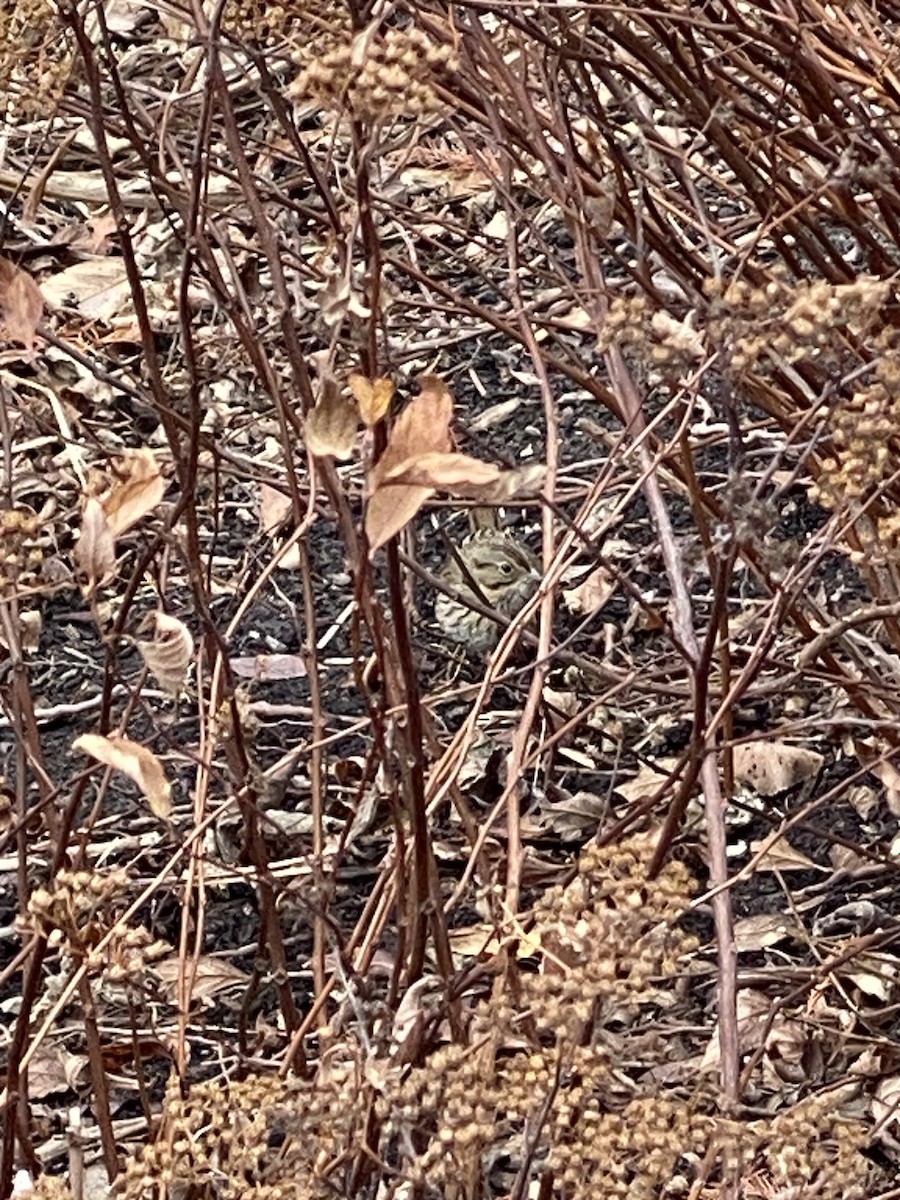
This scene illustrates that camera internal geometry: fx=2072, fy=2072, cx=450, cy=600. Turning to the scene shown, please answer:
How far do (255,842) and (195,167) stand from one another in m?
0.51

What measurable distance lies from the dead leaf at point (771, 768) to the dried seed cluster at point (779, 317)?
4.12 feet

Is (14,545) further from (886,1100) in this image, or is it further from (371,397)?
(886,1100)

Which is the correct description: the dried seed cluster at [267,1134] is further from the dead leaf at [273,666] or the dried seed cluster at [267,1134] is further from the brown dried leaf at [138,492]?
the dead leaf at [273,666]

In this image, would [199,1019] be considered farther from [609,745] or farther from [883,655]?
[883,655]

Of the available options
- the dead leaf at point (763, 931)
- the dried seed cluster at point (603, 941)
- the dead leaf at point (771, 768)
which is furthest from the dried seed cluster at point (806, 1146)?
the dead leaf at point (771, 768)

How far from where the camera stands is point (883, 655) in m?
2.04

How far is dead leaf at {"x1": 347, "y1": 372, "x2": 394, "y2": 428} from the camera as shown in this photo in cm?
114

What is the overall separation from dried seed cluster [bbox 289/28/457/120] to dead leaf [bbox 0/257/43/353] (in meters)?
0.50

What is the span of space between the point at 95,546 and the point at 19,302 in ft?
1.24

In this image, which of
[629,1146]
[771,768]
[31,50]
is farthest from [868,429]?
[771,768]

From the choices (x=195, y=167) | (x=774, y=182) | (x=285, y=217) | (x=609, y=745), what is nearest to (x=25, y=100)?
(x=195, y=167)

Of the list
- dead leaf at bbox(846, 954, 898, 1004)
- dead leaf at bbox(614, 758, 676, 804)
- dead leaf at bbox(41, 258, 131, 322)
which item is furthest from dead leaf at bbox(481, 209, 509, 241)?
dead leaf at bbox(846, 954, 898, 1004)

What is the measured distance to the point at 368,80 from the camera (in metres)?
1.14

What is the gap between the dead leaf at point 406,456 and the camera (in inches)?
44.1
